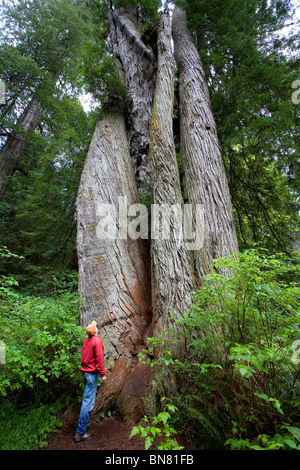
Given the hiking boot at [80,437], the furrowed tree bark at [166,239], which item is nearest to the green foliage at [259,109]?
the furrowed tree bark at [166,239]

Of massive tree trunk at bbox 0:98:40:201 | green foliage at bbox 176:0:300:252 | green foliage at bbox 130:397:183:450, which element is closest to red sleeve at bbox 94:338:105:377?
green foliage at bbox 130:397:183:450

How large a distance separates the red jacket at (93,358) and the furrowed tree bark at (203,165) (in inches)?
75.3

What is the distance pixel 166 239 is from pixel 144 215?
1.19 meters

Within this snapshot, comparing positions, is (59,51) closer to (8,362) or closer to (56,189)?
(56,189)

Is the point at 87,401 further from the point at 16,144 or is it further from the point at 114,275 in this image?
the point at 16,144

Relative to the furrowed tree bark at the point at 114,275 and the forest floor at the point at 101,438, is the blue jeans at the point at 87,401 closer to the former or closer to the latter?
the forest floor at the point at 101,438

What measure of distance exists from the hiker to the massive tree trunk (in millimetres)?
8293

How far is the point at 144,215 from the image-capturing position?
180 inches

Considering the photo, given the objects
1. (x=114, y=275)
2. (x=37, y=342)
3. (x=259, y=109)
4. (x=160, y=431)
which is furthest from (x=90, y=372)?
(x=259, y=109)

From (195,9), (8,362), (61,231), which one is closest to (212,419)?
(8,362)

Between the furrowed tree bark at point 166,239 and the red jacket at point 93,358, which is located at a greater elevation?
the furrowed tree bark at point 166,239

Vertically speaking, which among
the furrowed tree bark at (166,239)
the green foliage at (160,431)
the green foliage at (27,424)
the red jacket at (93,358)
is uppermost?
the furrowed tree bark at (166,239)

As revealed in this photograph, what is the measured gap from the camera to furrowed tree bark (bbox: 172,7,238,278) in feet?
12.6

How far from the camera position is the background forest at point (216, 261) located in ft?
6.18
